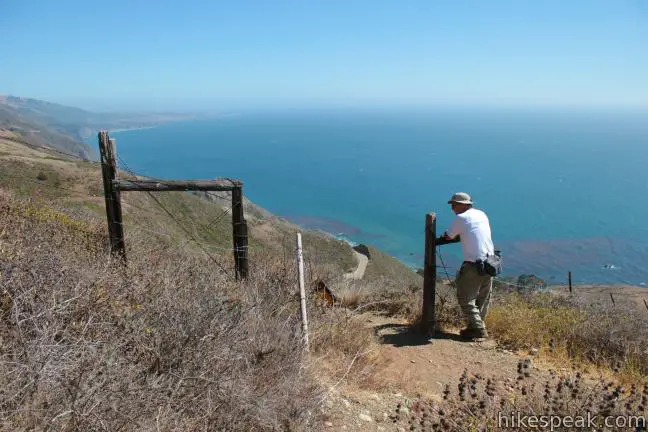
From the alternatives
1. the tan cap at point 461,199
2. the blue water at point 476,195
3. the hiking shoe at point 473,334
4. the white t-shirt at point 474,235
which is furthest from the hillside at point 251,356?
the blue water at point 476,195

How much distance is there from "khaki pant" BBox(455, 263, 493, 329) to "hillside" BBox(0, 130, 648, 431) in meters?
0.41

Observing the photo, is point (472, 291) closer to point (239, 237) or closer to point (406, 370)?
point (406, 370)

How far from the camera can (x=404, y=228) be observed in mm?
91875

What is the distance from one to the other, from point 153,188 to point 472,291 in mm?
4925

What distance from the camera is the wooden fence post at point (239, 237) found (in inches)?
284

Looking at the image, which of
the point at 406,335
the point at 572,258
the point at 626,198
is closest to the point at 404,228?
the point at 572,258

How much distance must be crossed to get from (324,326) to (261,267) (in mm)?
2053

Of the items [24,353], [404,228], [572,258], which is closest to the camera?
[24,353]

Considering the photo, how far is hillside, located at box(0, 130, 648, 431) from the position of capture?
3.00 meters

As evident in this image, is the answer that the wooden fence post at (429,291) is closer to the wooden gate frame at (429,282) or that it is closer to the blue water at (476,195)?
the wooden gate frame at (429,282)

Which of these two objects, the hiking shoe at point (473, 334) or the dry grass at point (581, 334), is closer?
the dry grass at point (581, 334)

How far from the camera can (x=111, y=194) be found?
287 inches

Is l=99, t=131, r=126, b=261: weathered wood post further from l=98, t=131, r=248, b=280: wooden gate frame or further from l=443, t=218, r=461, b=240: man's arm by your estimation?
l=443, t=218, r=461, b=240: man's arm

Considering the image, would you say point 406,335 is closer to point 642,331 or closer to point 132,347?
point 642,331
